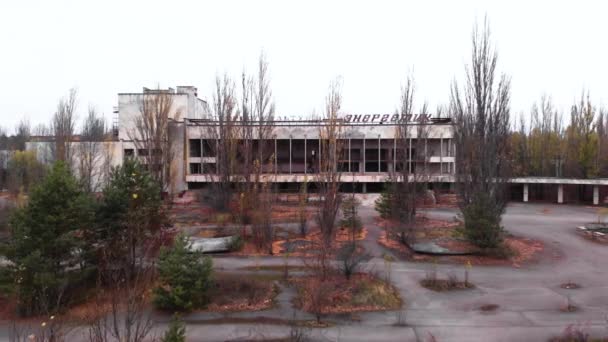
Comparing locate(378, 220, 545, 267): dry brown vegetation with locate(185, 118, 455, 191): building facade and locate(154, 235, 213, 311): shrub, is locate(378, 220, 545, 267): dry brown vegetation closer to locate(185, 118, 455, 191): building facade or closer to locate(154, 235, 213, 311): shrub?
locate(154, 235, 213, 311): shrub

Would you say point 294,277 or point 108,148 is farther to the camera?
point 108,148

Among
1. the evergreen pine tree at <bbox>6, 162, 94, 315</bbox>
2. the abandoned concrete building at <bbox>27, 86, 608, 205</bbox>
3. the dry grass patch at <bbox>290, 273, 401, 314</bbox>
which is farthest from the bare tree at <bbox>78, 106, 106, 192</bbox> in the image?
the dry grass patch at <bbox>290, 273, 401, 314</bbox>

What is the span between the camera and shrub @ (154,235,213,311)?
12.2 metres

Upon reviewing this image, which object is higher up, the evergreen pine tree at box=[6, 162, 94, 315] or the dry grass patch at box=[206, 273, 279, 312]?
the evergreen pine tree at box=[6, 162, 94, 315]

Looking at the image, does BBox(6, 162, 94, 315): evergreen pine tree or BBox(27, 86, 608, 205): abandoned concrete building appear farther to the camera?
BBox(27, 86, 608, 205): abandoned concrete building

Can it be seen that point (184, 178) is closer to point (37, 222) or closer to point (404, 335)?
point (37, 222)

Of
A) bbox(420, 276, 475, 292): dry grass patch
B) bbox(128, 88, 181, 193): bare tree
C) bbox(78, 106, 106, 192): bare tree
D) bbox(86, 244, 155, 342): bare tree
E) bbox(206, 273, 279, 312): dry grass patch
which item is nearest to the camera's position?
bbox(86, 244, 155, 342): bare tree

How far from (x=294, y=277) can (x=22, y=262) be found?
8660 mm

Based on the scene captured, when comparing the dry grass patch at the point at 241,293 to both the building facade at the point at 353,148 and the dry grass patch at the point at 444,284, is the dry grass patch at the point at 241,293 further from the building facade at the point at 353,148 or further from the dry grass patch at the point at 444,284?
the building facade at the point at 353,148

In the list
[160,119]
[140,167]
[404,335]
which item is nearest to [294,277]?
[404,335]

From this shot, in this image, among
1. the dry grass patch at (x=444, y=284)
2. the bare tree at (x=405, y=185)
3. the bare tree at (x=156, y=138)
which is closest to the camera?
the dry grass patch at (x=444, y=284)

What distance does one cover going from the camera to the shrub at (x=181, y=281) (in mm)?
12180

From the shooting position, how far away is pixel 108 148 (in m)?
45.2

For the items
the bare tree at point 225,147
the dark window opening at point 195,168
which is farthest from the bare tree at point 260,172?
the dark window opening at point 195,168
